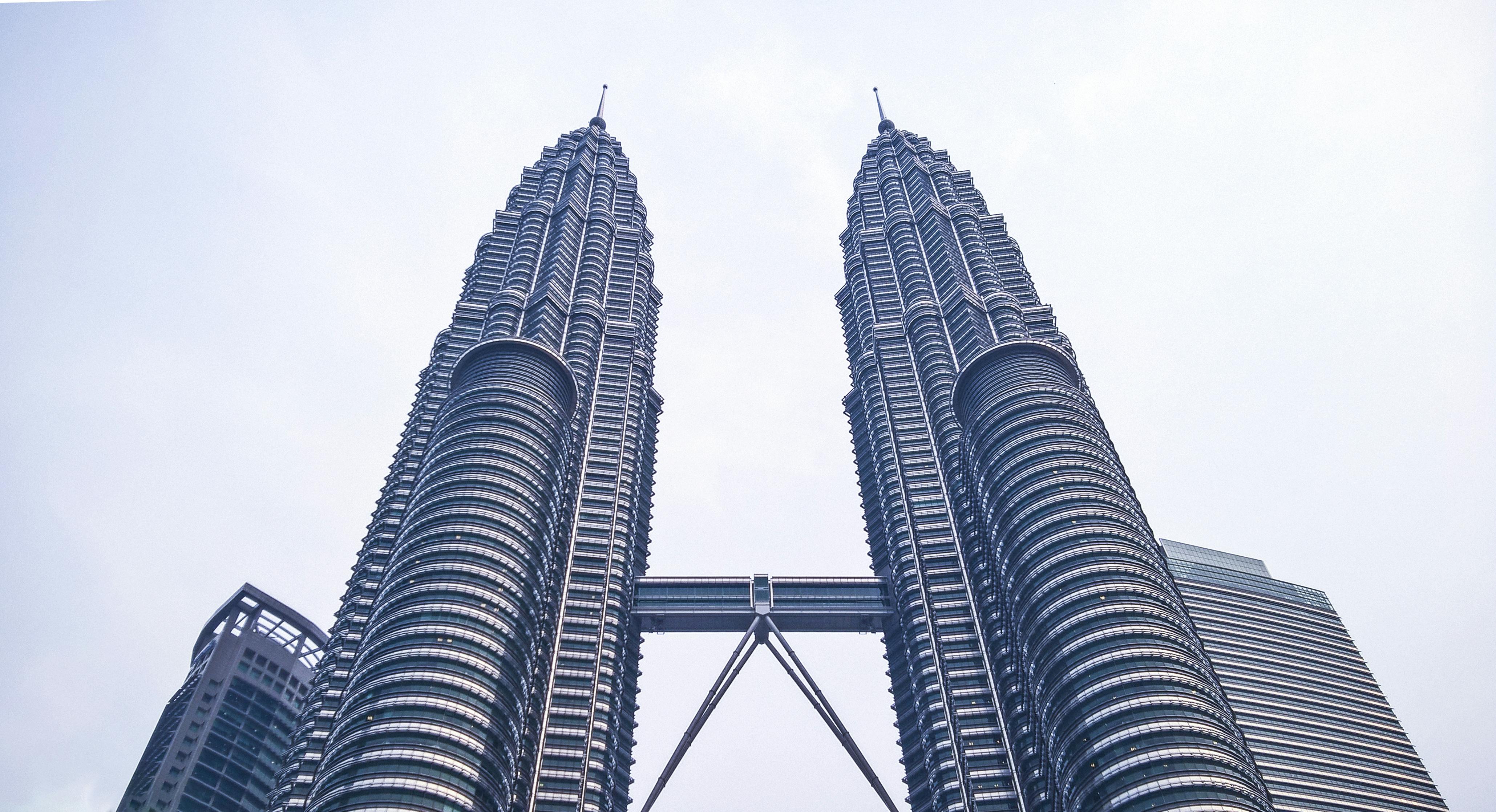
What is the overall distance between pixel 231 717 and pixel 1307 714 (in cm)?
17323

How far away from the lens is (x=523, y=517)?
435 ft

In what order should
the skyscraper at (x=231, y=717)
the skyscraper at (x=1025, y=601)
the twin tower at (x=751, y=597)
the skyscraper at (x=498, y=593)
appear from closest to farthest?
the skyscraper at (x=1025, y=601) < the twin tower at (x=751, y=597) < the skyscraper at (x=498, y=593) < the skyscraper at (x=231, y=717)

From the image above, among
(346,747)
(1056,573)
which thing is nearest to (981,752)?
(1056,573)

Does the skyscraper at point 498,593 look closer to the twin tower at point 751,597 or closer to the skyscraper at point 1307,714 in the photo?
the twin tower at point 751,597

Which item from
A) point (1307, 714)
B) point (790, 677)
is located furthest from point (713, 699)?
point (1307, 714)

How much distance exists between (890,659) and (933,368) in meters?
49.6

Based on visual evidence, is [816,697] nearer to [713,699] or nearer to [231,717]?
[713,699]

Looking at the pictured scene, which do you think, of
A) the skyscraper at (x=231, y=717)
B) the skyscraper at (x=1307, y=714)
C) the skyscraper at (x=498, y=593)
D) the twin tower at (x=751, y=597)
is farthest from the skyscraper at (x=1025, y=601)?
the skyscraper at (x=231, y=717)

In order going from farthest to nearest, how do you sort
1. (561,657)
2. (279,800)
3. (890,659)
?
(890,659)
(561,657)
(279,800)

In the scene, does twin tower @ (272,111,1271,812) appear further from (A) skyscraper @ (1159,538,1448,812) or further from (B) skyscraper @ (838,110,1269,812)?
(A) skyscraper @ (1159,538,1448,812)

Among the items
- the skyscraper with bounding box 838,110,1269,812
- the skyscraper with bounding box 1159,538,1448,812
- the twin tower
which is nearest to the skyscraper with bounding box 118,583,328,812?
the twin tower

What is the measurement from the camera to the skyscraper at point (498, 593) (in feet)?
351

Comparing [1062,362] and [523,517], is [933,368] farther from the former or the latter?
[523,517]

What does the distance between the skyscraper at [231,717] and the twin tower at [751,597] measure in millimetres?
36962
